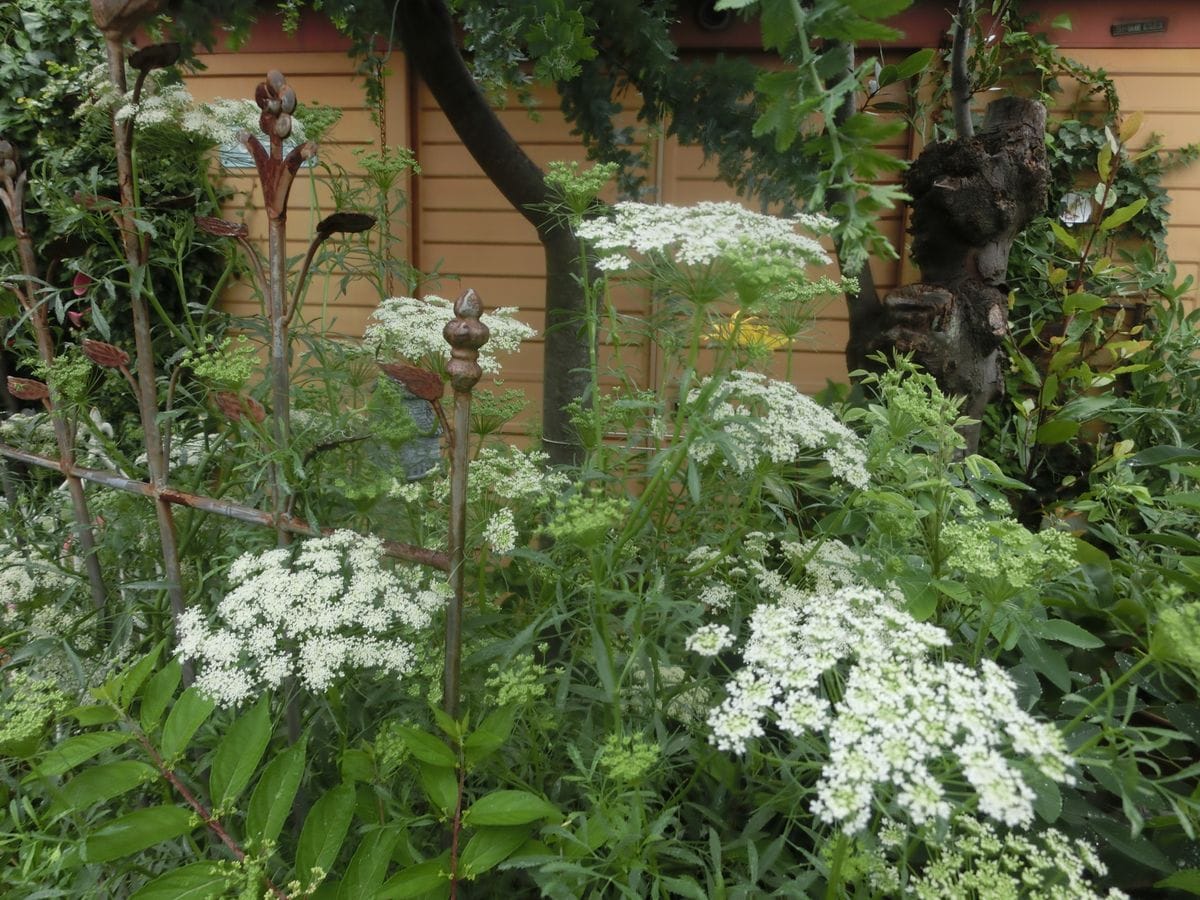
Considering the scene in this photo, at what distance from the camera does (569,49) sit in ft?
3.33

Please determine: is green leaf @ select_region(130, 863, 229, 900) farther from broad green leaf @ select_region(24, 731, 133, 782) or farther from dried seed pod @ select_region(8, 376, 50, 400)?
dried seed pod @ select_region(8, 376, 50, 400)

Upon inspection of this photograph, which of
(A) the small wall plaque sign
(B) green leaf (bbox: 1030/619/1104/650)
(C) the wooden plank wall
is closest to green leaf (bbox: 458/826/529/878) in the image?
(B) green leaf (bbox: 1030/619/1104/650)

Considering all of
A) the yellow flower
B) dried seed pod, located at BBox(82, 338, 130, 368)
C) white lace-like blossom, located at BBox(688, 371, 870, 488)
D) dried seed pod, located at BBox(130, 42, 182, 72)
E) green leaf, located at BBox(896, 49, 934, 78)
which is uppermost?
green leaf, located at BBox(896, 49, 934, 78)

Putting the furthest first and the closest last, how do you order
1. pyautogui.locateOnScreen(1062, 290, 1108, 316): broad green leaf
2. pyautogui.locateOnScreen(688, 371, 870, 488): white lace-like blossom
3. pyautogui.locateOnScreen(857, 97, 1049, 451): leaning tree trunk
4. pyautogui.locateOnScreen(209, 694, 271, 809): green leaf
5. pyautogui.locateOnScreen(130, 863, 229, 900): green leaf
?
pyautogui.locateOnScreen(1062, 290, 1108, 316): broad green leaf → pyautogui.locateOnScreen(857, 97, 1049, 451): leaning tree trunk → pyautogui.locateOnScreen(688, 371, 870, 488): white lace-like blossom → pyautogui.locateOnScreen(209, 694, 271, 809): green leaf → pyautogui.locateOnScreen(130, 863, 229, 900): green leaf

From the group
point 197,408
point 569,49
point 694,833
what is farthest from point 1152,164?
point 197,408

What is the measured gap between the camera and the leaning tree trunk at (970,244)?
201 cm

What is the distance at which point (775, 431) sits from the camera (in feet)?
A: 3.37

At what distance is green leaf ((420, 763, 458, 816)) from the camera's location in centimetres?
87

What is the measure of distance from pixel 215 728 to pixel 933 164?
230 cm

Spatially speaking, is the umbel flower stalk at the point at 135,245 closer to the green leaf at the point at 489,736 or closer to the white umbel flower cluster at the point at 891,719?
the green leaf at the point at 489,736

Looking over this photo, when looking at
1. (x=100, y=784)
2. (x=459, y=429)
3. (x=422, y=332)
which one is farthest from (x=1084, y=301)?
(x=100, y=784)

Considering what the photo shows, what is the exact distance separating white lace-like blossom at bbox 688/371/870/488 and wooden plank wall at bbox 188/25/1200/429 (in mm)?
2220

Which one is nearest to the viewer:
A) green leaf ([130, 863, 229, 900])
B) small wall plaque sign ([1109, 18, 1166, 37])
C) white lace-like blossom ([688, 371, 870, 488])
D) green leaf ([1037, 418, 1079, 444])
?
green leaf ([130, 863, 229, 900])

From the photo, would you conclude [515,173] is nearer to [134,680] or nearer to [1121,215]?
[134,680]
